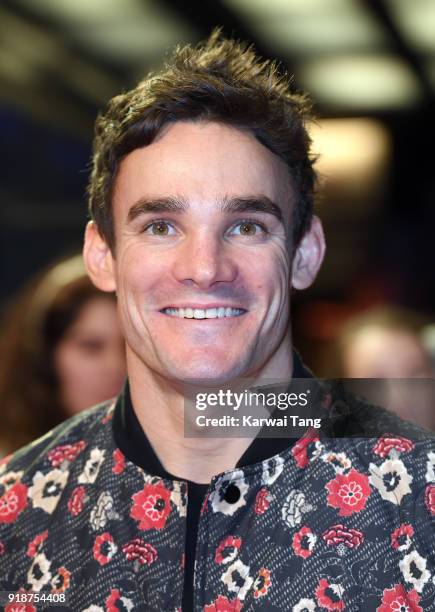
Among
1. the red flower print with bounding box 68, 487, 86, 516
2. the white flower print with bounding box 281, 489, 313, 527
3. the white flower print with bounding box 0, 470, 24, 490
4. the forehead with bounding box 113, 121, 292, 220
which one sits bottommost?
the white flower print with bounding box 281, 489, 313, 527

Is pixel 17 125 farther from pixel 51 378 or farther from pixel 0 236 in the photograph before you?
pixel 51 378

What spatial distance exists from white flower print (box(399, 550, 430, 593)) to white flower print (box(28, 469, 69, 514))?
375mm

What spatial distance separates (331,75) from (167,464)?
110 cm

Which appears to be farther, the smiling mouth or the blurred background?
the blurred background

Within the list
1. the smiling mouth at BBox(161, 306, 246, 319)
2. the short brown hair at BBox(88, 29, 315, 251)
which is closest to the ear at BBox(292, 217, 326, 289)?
the short brown hair at BBox(88, 29, 315, 251)

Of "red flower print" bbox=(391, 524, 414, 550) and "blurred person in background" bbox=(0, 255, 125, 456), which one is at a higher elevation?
"blurred person in background" bbox=(0, 255, 125, 456)

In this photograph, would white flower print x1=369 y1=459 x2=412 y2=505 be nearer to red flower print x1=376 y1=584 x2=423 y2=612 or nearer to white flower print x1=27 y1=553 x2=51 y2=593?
red flower print x1=376 y1=584 x2=423 y2=612

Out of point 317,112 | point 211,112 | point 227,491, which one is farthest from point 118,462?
point 317,112

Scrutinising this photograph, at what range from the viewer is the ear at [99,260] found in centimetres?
109

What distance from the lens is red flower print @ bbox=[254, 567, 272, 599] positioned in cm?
92

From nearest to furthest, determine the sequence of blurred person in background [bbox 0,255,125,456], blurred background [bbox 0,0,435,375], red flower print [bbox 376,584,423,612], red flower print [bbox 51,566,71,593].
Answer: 1. red flower print [bbox 376,584,423,612]
2. red flower print [bbox 51,566,71,593]
3. blurred person in background [bbox 0,255,125,456]
4. blurred background [bbox 0,0,435,375]

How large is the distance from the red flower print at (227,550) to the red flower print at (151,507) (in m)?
0.07

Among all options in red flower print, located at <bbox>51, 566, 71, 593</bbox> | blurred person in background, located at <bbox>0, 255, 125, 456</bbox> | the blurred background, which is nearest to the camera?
red flower print, located at <bbox>51, 566, 71, 593</bbox>

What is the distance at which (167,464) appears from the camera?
3.39 ft
